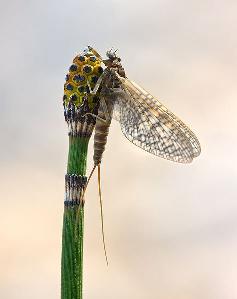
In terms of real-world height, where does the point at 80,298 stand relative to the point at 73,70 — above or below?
below

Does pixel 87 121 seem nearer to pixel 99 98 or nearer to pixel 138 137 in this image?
pixel 99 98

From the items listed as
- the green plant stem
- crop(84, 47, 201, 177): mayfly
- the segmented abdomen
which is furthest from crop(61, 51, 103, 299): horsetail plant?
crop(84, 47, 201, 177): mayfly

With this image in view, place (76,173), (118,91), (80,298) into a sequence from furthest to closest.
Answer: (118,91) < (76,173) < (80,298)

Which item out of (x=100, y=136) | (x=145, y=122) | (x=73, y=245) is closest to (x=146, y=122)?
(x=145, y=122)

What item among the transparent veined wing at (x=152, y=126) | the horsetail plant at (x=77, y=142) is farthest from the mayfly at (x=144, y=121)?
the horsetail plant at (x=77, y=142)

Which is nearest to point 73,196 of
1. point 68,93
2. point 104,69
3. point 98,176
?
point 98,176

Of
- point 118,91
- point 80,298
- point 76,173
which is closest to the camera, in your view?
point 80,298

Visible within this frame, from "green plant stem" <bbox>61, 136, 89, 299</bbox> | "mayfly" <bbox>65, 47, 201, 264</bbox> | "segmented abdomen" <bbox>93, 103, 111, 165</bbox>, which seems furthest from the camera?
"mayfly" <bbox>65, 47, 201, 264</bbox>

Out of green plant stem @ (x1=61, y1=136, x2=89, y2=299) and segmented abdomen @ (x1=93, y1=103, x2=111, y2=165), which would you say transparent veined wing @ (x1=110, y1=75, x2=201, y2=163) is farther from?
green plant stem @ (x1=61, y1=136, x2=89, y2=299)
